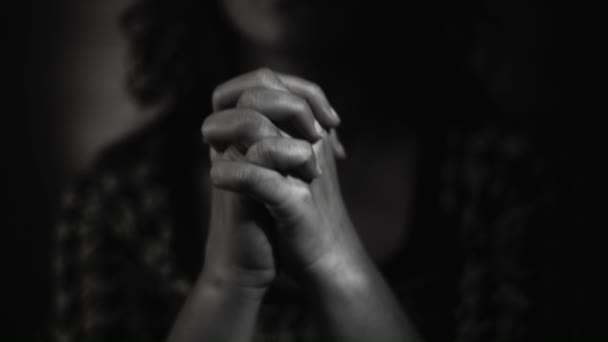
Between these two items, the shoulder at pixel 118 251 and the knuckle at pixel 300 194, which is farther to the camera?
the shoulder at pixel 118 251

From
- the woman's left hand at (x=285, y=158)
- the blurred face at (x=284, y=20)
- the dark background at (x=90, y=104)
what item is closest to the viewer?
the woman's left hand at (x=285, y=158)

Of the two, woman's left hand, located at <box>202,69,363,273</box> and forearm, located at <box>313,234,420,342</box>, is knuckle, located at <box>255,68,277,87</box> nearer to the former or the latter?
woman's left hand, located at <box>202,69,363,273</box>

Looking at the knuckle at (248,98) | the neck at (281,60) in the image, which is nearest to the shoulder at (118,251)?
the neck at (281,60)

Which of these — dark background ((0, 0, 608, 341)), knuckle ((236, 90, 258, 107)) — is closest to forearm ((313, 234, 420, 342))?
knuckle ((236, 90, 258, 107))

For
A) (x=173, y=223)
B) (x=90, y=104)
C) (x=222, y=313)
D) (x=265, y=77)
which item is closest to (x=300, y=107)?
(x=265, y=77)

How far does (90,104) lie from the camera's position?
61 centimetres

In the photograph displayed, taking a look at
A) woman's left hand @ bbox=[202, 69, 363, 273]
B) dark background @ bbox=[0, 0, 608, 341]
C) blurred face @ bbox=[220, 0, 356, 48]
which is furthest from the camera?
dark background @ bbox=[0, 0, 608, 341]

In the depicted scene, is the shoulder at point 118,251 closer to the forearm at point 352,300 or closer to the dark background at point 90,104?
the dark background at point 90,104

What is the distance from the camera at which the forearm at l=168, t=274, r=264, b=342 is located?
34 cm

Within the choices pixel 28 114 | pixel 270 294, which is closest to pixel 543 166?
pixel 270 294

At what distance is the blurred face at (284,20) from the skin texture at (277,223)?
13cm

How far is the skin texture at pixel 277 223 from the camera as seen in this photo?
30 cm

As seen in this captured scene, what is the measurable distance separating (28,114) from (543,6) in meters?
0.57

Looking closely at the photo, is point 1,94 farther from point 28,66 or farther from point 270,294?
point 270,294
